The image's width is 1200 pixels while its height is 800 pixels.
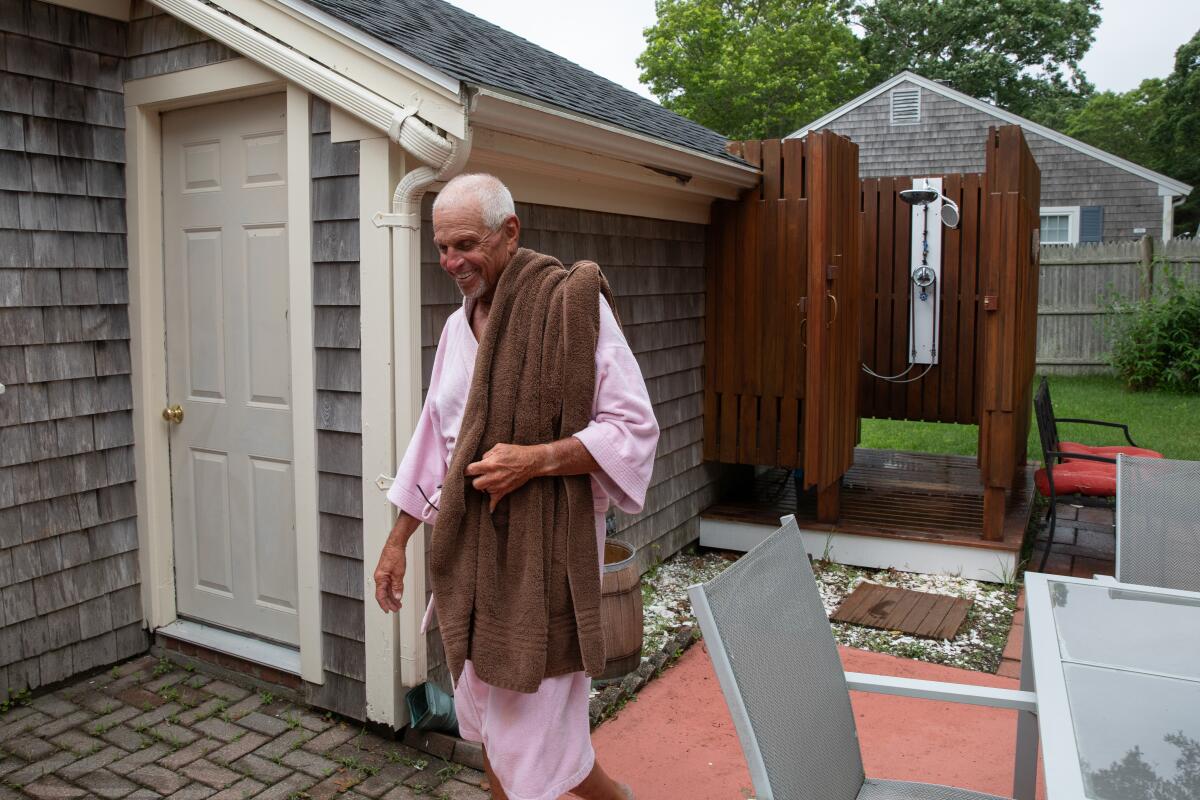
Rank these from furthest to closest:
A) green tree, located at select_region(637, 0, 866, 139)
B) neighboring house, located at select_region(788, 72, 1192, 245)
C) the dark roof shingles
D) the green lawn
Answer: green tree, located at select_region(637, 0, 866, 139), neighboring house, located at select_region(788, 72, 1192, 245), the green lawn, the dark roof shingles

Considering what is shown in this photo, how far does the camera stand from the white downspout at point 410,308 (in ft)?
10.3

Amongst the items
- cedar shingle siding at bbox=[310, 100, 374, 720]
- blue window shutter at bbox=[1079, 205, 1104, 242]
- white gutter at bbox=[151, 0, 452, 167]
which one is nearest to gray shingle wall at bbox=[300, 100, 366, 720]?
cedar shingle siding at bbox=[310, 100, 374, 720]

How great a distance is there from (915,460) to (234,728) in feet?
18.2

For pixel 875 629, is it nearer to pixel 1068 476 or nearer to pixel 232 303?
pixel 1068 476

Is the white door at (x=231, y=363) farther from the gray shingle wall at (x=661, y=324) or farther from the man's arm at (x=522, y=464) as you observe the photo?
the man's arm at (x=522, y=464)

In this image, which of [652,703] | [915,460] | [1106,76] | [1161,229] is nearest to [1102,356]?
[1161,229]

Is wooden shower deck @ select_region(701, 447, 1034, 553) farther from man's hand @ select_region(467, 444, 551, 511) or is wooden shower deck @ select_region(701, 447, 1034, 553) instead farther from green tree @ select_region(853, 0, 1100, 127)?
green tree @ select_region(853, 0, 1100, 127)

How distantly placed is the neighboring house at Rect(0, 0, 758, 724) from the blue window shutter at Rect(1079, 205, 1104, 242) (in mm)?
14282

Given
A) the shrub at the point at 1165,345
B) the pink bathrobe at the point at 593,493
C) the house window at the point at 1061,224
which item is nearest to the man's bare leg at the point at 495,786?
the pink bathrobe at the point at 593,493

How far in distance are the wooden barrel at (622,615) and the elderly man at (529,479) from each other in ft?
4.44

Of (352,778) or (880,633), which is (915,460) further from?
(352,778)

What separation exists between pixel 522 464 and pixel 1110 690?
126 centimetres

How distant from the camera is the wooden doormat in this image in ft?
→ 15.0

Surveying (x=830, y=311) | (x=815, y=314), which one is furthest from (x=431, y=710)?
(x=830, y=311)
